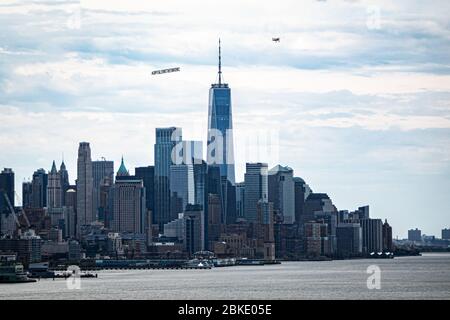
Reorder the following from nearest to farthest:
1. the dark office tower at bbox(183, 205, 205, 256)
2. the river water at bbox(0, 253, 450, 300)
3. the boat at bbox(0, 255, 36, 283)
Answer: the river water at bbox(0, 253, 450, 300)
the boat at bbox(0, 255, 36, 283)
the dark office tower at bbox(183, 205, 205, 256)

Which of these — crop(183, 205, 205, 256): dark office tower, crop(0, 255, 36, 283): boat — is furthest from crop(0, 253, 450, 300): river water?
crop(183, 205, 205, 256): dark office tower

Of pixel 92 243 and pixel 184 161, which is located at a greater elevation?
pixel 184 161

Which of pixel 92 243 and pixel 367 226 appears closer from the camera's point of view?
pixel 92 243

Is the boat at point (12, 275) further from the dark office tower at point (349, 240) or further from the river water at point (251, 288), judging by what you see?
the dark office tower at point (349, 240)

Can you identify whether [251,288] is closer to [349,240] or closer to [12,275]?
[12,275]

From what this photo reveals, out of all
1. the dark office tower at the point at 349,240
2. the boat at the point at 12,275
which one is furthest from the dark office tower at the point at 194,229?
the boat at the point at 12,275

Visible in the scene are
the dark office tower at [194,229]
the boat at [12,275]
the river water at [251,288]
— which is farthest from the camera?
the dark office tower at [194,229]

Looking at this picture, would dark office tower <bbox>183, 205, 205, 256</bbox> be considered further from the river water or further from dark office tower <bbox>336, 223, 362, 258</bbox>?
the river water

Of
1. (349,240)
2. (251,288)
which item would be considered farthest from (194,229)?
(251,288)
